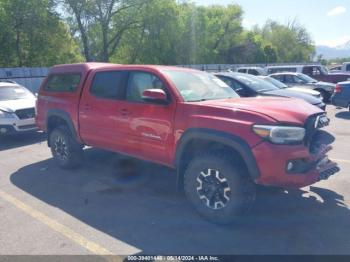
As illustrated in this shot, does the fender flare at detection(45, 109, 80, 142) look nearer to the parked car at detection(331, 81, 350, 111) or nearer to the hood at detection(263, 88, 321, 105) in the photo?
the hood at detection(263, 88, 321, 105)

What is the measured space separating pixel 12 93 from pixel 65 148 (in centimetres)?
475

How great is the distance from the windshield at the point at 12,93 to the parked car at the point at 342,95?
10215mm

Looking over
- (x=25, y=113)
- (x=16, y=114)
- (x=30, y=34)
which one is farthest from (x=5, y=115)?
(x=30, y=34)

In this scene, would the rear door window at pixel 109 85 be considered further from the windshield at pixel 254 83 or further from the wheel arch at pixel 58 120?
the windshield at pixel 254 83

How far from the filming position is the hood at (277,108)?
3.58 metres

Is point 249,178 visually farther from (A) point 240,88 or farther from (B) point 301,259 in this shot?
(A) point 240,88

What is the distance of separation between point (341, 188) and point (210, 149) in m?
2.27

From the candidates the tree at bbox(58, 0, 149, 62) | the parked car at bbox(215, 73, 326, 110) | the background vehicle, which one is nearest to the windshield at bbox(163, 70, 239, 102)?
the parked car at bbox(215, 73, 326, 110)

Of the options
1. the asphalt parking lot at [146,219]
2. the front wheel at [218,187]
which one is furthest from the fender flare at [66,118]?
the front wheel at [218,187]

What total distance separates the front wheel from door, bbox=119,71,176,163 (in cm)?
52

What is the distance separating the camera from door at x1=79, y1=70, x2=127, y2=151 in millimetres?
4918

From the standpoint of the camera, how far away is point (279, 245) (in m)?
3.36

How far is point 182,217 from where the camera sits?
159 inches

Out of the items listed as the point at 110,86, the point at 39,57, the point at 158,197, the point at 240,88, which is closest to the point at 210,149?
the point at 158,197
